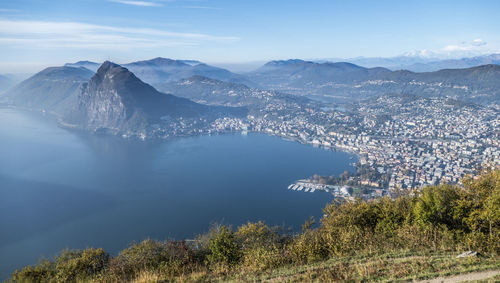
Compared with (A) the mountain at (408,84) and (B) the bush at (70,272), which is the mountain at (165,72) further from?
(B) the bush at (70,272)

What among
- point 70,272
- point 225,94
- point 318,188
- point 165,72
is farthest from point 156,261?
point 165,72

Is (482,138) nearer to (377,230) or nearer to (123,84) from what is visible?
(377,230)

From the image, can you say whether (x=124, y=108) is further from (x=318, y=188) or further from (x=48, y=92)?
(x=48, y=92)

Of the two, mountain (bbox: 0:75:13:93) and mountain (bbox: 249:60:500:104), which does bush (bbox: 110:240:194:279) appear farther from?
mountain (bbox: 0:75:13:93)

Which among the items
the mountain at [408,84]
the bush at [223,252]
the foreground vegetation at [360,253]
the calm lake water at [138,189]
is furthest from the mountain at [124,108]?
the mountain at [408,84]

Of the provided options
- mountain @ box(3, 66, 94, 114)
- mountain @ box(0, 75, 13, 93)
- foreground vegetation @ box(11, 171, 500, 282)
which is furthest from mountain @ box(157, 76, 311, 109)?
mountain @ box(0, 75, 13, 93)

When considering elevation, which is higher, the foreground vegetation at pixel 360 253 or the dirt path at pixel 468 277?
the dirt path at pixel 468 277

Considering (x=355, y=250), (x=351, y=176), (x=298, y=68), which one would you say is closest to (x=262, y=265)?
(x=355, y=250)
